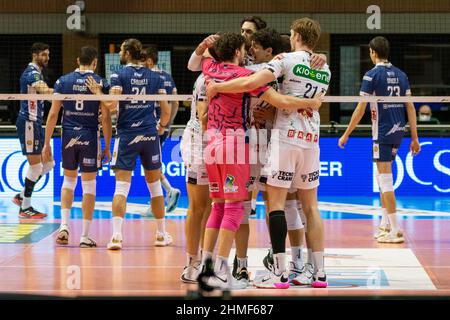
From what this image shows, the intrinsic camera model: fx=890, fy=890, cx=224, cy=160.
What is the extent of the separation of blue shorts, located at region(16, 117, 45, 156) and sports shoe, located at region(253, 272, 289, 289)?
5.41m

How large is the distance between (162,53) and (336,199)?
547 cm

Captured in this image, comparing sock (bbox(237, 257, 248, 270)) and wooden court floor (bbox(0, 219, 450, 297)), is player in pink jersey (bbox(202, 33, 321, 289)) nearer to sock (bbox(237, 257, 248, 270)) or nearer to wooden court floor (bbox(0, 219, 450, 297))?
sock (bbox(237, 257, 248, 270))

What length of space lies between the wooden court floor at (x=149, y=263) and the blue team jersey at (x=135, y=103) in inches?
48.4

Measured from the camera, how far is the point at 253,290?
652 cm

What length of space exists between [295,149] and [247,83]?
64 centimetres

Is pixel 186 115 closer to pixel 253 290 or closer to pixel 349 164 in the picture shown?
pixel 349 164

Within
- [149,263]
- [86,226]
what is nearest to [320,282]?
[149,263]

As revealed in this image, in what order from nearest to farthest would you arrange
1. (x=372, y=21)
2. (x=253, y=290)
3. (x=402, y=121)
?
(x=253, y=290), (x=402, y=121), (x=372, y=21)

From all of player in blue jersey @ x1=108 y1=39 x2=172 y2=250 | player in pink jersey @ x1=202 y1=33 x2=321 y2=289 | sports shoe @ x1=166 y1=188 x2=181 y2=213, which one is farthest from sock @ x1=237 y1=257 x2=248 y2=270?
sports shoe @ x1=166 y1=188 x2=181 y2=213

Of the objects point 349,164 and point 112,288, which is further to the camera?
point 349,164

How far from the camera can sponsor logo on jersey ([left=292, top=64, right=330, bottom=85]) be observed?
21.1ft

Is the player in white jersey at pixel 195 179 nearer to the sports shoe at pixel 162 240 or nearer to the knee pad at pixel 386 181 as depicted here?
the sports shoe at pixel 162 240
